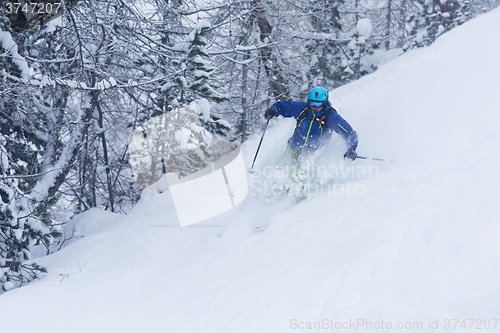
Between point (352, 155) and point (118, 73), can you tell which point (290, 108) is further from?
point (118, 73)

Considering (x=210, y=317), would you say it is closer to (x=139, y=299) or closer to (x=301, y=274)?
(x=301, y=274)

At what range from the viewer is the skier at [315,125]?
602 centimetres

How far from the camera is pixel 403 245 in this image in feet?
8.75

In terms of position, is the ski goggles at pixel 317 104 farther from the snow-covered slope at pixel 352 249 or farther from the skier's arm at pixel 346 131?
the snow-covered slope at pixel 352 249

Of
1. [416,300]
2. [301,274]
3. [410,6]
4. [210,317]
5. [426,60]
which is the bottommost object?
[210,317]

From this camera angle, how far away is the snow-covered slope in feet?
7.51

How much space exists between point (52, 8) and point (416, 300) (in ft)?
19.6

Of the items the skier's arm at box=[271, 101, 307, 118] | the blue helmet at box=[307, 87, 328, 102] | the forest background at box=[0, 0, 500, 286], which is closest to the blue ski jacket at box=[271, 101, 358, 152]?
the skier's arm at box=[271, 101, 307, 118]

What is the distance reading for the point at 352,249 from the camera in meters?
3.11

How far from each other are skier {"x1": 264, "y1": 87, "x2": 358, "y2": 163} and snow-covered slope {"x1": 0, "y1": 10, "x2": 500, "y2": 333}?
0.56 m

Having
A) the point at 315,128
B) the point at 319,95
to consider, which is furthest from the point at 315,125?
the point at 319,95

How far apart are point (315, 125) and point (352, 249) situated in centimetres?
→ 351

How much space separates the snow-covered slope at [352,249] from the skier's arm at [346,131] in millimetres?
490

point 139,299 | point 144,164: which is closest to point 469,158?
point 139,299
